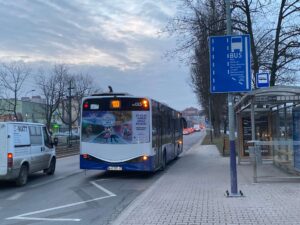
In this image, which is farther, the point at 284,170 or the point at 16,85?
the point at 16,85

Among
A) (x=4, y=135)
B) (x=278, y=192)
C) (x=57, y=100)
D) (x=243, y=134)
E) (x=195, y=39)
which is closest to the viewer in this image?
(x=278, y=192)

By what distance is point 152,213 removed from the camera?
28.3 feet

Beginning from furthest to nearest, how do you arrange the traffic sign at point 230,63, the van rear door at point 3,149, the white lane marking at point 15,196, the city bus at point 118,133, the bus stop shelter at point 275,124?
the city bus at point 118,133, the bus stop shelter at point 275,124, the van rear door at point 3,149, the white lane marking at point 15,196, the traffic sign at point 230,63

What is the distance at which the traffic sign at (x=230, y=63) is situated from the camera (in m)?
10.8

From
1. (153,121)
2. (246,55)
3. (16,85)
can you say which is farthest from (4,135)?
(16,85)

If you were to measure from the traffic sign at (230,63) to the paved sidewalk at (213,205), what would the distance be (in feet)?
8.85

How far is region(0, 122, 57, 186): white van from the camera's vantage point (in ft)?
42.0

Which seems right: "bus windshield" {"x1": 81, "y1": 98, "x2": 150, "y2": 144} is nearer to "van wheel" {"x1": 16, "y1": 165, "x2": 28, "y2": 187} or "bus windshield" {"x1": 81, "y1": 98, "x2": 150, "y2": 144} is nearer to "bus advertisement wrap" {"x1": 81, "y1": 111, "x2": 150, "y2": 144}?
"bus advertisement wrap" {"x1": 81, "y1": 111, "x2": 150, "y2": 144}

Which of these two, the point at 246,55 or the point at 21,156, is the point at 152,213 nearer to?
the point at 246,55

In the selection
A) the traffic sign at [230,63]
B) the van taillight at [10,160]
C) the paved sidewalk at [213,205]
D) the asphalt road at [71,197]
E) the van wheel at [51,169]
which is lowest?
the asphalt road at [71,197]

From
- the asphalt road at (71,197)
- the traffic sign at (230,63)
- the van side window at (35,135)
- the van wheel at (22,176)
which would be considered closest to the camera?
the asphalt road at (71,197)

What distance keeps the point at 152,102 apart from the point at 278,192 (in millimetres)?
6174

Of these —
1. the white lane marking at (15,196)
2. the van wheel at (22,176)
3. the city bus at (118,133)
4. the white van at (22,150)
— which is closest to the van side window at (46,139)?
Result: the white van at (22,150)

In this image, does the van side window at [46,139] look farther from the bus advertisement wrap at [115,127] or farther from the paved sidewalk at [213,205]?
the paved sidewalk at [213,205]
